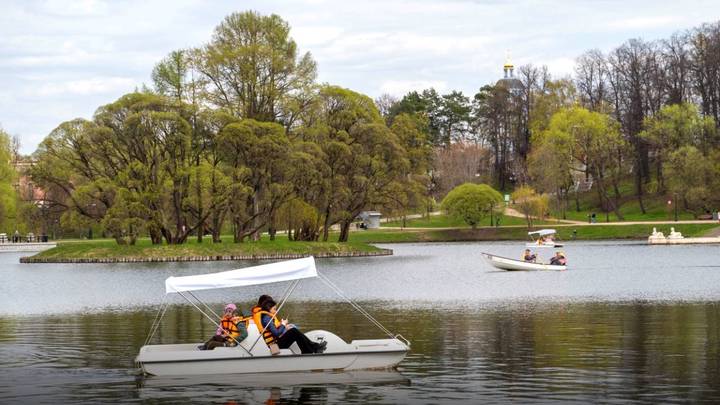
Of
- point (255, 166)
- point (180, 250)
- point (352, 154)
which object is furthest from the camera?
point (352, 154)

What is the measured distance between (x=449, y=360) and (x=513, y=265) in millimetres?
44682

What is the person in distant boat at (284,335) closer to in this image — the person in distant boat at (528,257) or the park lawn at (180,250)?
the person in distant boat at (528,257)

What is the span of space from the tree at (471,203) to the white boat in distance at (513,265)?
5964cm

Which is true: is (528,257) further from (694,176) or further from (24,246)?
(24,246)

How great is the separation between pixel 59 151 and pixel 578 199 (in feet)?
268

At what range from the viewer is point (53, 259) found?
319 ft

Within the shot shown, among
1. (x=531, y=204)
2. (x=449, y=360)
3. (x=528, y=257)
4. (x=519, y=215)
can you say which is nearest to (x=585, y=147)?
(x=519, y=215)

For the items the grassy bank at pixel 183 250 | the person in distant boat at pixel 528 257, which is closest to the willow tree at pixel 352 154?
the grassy bank at pixel 183 250

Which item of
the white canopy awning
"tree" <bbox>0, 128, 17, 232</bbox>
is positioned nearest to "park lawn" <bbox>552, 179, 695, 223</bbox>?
"tree" <bbox>0, 128, 17, 232</bbox>

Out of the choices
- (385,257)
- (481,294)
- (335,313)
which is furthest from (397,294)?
(385,257)

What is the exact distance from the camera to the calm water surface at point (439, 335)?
82.2 feet

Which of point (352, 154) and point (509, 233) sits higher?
point (352, 154)

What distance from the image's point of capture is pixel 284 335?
1077 inches

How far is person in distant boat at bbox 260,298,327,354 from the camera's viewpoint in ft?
89.4
